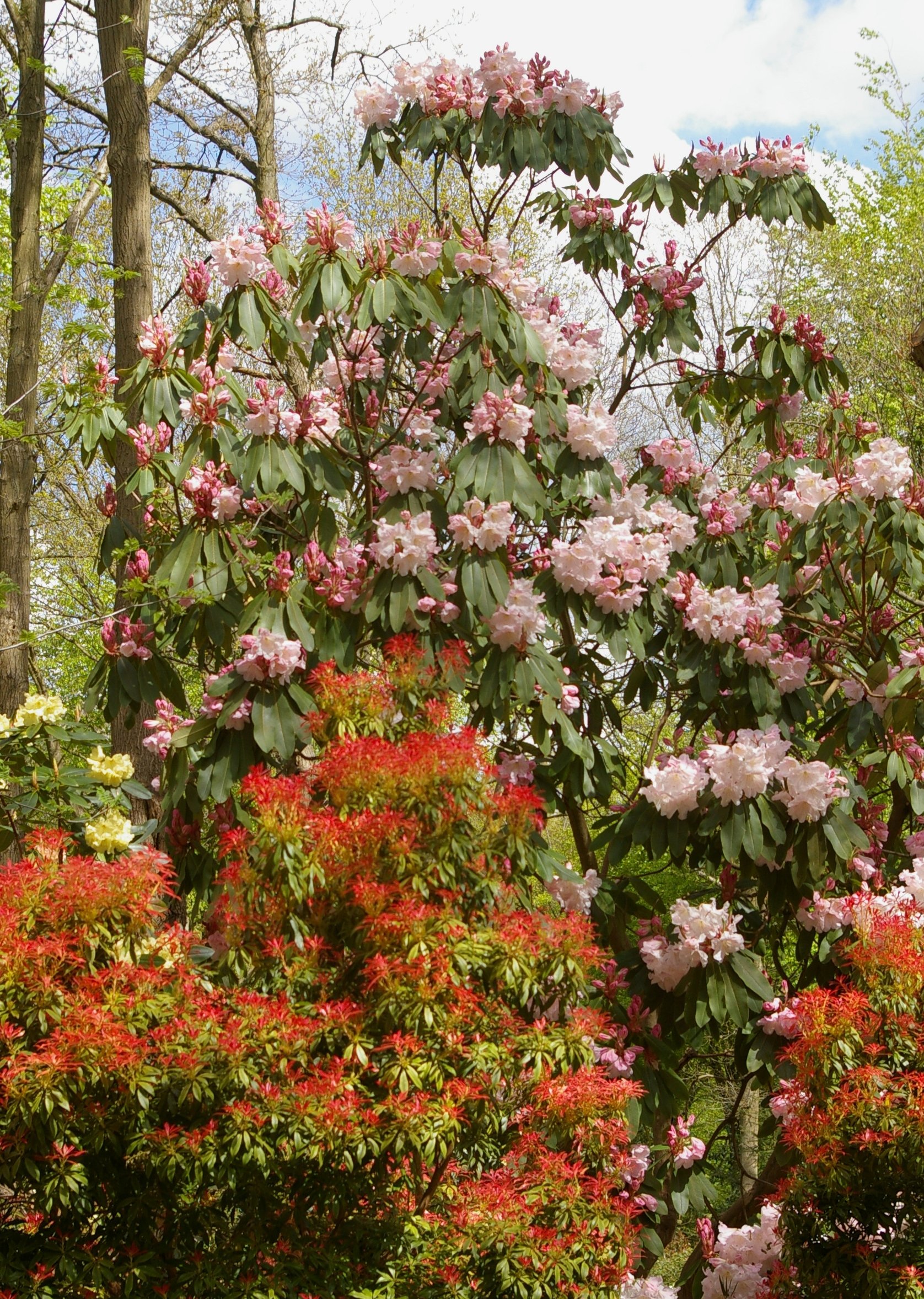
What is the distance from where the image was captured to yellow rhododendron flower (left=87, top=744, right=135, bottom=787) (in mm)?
3357

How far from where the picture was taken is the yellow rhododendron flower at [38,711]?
3.55 meters

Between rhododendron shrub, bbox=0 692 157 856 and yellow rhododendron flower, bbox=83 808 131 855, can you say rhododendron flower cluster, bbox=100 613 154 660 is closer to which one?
rhododendron shrub, bbox=0 692 157 856

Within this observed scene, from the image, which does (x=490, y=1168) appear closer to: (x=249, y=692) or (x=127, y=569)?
(x=249, y=692)

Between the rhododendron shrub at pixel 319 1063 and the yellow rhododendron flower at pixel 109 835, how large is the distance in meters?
0.20

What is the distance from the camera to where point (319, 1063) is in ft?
8.32

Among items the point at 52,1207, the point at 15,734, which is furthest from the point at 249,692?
the point at 52,1207

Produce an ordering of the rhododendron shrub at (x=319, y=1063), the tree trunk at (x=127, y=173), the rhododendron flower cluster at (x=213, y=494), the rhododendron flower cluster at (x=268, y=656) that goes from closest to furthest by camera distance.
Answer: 1. the rhododendron shrub at (x=319, y=1063)
2. the rhododendron flower cluster at (x=268, y=656)
3. the rhododendron flower cluster at (x=213, y=494)
4. the tree trunk at (x=127, y=173)

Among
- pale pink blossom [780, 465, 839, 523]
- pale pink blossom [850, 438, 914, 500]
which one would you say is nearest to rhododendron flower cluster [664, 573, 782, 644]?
pale pink blossom [780, 465, 839, 523]

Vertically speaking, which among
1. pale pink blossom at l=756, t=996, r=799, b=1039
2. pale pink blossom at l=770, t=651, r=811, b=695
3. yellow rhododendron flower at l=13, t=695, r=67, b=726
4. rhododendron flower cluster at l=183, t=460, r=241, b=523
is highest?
rhododendron flower cluster at l=183, t=460, r=241, b=523

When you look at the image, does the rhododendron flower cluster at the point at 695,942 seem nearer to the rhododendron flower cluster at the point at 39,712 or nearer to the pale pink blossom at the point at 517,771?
the pale pink blossom at the point at 517,771

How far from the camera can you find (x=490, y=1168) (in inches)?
117

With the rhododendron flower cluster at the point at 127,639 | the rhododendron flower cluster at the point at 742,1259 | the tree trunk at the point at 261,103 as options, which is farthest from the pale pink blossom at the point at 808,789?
the tree trunk at the point at 261,103

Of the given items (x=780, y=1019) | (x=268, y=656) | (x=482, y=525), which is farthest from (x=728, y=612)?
(x=268, y=656)

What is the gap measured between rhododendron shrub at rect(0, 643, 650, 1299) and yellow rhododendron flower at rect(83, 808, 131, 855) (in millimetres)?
195
